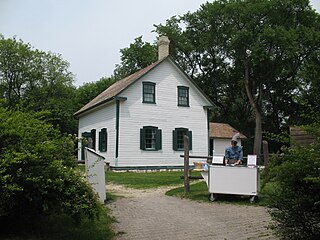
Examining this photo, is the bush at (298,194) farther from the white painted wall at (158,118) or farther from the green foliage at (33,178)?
the white painted wall at (158,118)

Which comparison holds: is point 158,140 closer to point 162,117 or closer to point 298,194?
point 162,117

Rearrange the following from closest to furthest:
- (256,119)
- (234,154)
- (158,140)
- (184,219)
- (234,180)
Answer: (184,219), (234,180), (234,154), (158,140), (256,119)

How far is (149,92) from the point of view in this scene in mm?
24062

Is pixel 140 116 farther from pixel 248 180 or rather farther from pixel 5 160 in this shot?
pixel 5 160

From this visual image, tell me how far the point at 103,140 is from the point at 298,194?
20.0 metres

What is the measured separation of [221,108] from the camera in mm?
45344

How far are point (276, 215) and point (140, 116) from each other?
714 inches

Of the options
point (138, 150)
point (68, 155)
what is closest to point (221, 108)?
point (138, 150)

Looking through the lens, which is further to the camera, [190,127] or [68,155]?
[190,127]

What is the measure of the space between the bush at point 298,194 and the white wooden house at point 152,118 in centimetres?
1745

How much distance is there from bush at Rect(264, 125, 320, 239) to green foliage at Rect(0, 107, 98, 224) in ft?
9.54

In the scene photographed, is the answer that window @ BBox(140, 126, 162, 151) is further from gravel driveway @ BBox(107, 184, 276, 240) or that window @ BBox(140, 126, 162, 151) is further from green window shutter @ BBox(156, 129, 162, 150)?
gravel driveway @ BBox(107, 184, 276, 240)

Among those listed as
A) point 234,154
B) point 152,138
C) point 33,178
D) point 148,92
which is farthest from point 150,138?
point 33,178

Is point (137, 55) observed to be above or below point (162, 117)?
above
